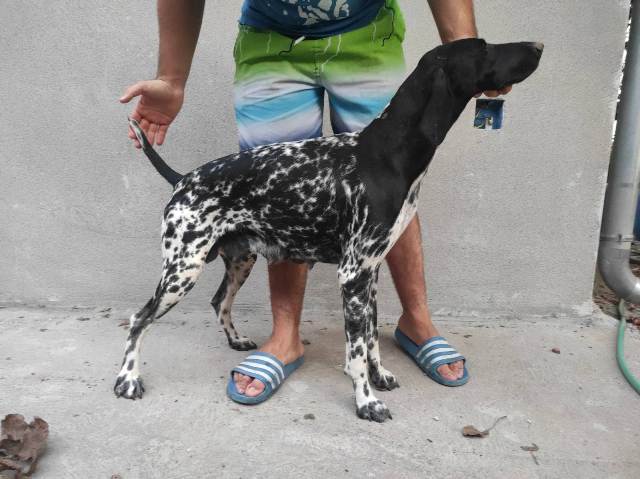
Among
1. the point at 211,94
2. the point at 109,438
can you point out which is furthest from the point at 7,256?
the point at 109,438

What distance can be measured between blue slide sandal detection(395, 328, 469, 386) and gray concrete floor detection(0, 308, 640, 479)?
46 mm

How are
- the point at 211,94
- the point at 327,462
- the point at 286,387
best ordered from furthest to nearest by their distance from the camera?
the point at 211,94 < the point at 286,387 < the point at 327,462

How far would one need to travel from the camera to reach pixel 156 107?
7.45 feet

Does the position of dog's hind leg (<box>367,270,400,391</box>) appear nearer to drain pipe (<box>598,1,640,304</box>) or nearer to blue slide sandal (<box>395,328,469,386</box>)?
blue slide sandal (<box>395,328,469,386</box>)

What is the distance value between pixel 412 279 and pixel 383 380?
1.65ft

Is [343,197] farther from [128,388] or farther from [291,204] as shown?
[128,388]

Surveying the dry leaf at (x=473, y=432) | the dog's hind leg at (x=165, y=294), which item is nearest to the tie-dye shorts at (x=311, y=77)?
the dog's hind leg at (x=165, y=294)

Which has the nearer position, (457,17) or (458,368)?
(457,17)

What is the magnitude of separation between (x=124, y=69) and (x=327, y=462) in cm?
237

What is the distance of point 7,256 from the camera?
3.29 meters

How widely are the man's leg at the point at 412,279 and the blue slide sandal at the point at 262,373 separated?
2.10 ft

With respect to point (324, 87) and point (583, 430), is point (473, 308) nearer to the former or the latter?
point (583, 430)

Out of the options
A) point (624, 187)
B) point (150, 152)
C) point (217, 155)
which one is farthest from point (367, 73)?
point (624, 187)

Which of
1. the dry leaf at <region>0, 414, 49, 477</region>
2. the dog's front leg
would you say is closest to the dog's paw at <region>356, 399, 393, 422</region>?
the dog's front leg
